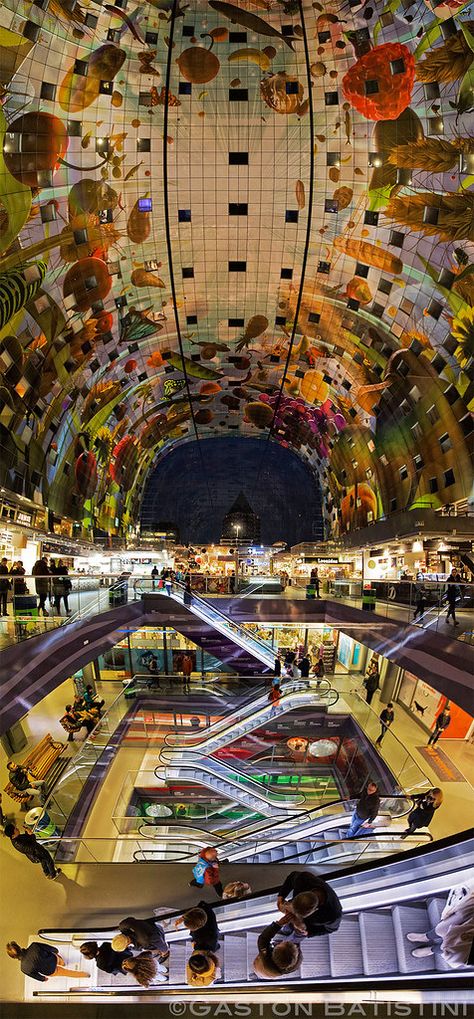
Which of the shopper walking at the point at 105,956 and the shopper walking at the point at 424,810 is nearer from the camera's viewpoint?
the shopper walking at the point at 105,956

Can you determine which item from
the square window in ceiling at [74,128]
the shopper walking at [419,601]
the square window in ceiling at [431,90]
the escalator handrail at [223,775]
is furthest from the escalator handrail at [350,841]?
the square window in ceiling at [74,128]

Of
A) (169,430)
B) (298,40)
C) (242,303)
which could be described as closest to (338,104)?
(298,40)

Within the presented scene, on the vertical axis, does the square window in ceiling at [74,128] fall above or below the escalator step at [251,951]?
above

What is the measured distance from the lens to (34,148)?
1427 cm

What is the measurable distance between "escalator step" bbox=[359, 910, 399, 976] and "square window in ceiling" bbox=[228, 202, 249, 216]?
1902cm

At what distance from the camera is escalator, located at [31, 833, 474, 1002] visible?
18.1 ft

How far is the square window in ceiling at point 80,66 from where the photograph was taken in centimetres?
1360

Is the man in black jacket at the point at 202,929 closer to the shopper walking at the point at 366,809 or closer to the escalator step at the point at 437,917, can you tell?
the escalator step at the point at 437,917

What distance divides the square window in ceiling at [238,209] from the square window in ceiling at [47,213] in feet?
19.0

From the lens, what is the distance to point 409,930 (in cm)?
576

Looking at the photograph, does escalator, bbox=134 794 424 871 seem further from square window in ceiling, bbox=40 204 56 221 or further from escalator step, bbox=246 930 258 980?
square window in ceiling, bbox=40 204 56 221

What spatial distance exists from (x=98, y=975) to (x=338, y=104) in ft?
60.9

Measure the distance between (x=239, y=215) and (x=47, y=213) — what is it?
21.2 ft

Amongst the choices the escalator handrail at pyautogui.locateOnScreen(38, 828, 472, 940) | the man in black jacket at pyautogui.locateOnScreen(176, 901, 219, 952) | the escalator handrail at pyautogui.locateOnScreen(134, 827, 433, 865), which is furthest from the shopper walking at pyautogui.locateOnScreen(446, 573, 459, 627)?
the man in black jacket at pyautogui.locateOnScreen(176, 901, 219, 952)
